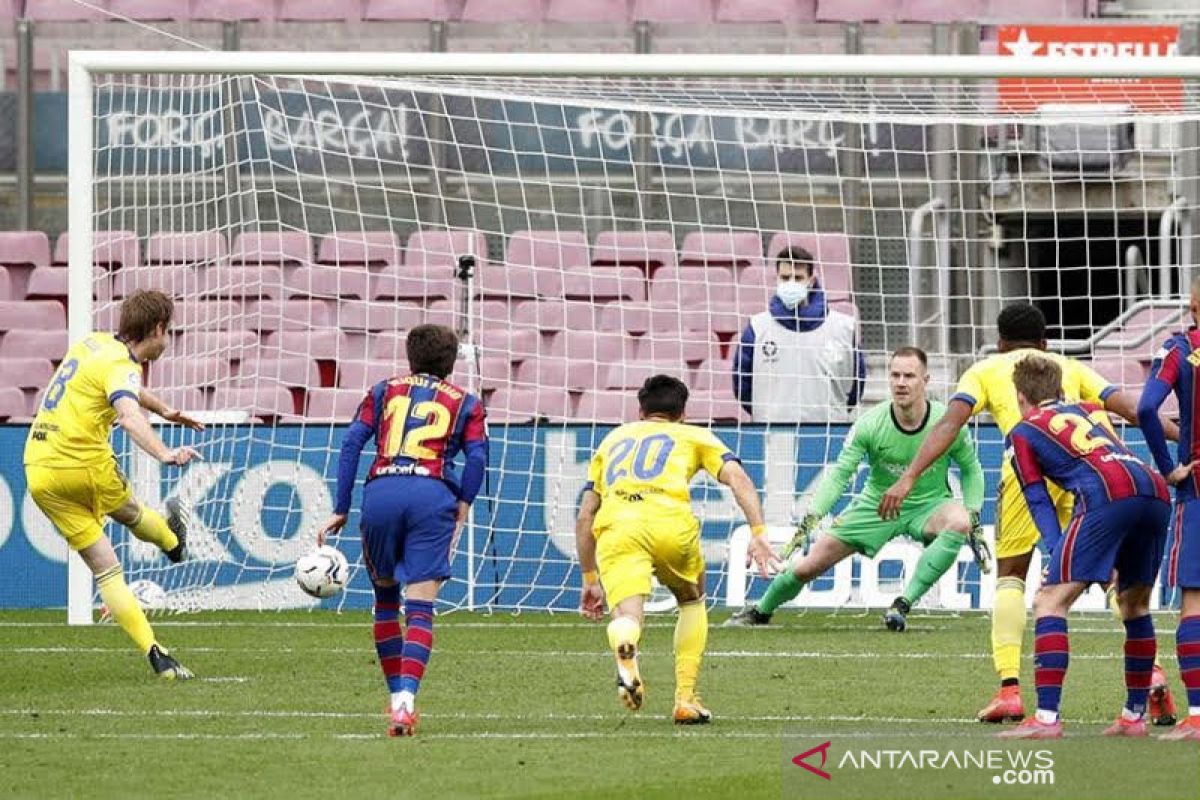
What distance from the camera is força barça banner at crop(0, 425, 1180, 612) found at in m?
15.4

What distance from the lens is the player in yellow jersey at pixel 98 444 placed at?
36.7ft

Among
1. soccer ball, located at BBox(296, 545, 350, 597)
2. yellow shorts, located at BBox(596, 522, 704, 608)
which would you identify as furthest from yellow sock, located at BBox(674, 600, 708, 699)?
soccer ball, located at BBox(296, 545, 350, 597)

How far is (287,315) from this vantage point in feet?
54.8

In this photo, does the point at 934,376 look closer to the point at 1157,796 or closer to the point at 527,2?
the point at 527,2

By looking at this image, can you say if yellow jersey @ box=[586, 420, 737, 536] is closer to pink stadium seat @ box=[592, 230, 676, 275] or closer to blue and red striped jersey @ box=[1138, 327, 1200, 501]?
blue and red striped jersey @ box=[1138, 327, 1200, 501]

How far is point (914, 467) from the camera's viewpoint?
10156 millimetres

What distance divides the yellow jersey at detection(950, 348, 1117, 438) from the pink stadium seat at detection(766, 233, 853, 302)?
22.7ft

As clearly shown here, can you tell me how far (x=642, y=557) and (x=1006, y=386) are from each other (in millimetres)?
1852

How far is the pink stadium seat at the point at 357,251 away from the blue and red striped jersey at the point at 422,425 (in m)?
7.83

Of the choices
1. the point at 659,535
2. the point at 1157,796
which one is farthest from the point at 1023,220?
the point at 1157,796

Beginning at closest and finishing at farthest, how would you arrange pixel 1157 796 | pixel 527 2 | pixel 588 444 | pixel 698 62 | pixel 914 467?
pixel 1157 796
pixel 914 467
pixel 698 62
pixel 588 444
pixel 527 2

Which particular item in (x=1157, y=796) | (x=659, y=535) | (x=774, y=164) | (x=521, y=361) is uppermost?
(x=774, y=164)

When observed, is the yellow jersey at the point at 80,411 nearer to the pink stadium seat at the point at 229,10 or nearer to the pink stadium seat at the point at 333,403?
the pink stadium seat at the point at 333,403

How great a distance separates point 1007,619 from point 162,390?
26.5 ft
